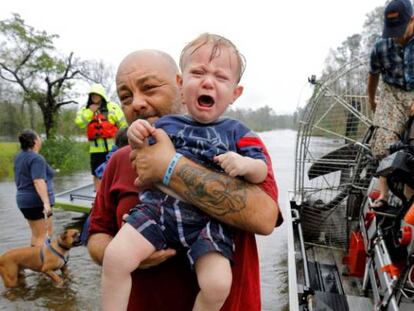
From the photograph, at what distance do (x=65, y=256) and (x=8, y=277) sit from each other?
29.0 inches

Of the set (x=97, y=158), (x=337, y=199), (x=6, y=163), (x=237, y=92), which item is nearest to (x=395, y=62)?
(x=337, y=199)

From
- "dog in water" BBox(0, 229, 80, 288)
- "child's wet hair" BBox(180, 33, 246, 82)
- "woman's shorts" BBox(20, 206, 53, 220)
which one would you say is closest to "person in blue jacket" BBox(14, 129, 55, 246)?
"woman's shorts" BBox(20, 206, 53, 220)

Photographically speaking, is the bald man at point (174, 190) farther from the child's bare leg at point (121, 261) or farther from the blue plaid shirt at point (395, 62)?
the blue plaid shirt at point (395, 62)

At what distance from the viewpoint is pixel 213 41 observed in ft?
4.90

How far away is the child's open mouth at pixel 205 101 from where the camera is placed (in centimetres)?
146

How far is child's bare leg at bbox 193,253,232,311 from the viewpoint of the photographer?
1273 millimetres

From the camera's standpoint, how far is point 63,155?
16.2 metres

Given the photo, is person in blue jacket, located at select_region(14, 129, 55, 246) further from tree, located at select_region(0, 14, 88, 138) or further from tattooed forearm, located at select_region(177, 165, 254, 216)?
tree, located at select_region(0, 14, 88, 138)

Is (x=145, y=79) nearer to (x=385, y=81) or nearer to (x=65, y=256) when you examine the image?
(x=385, y=81)

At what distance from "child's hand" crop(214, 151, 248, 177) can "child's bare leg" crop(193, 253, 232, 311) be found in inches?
12.0

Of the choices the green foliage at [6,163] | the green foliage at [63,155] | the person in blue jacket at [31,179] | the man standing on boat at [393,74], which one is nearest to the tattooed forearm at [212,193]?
the man standing on boat at [393,74]

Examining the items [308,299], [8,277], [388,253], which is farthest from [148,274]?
[8,277]

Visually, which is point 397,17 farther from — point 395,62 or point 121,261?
point 121,261

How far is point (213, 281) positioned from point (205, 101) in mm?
690
